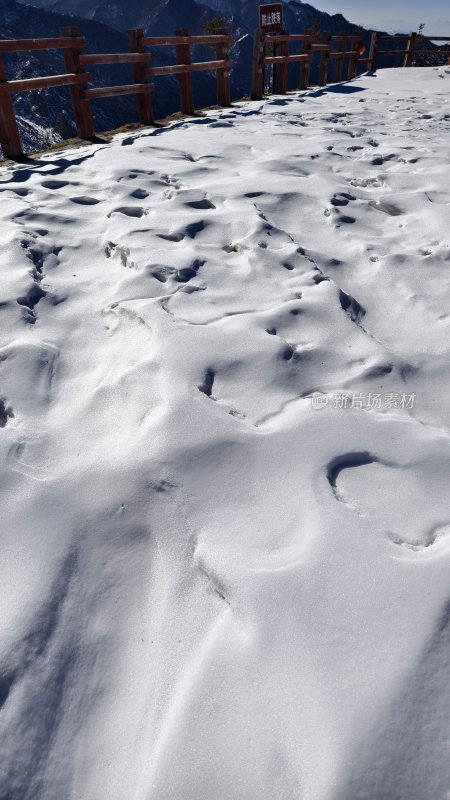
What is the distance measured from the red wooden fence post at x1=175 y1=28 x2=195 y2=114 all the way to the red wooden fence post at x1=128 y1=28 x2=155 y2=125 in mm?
749

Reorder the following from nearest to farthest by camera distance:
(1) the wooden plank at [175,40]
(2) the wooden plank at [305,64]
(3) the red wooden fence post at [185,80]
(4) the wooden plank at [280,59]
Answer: (1) the wooden plank at [175,40] < (3) the red wooden fence post at [185,80] < (4) the wooden plank at [280,59] < (2) the wooden plank at [305,64]

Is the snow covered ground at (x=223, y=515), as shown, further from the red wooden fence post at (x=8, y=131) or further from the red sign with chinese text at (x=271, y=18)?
Result: the red sign with chinese text at (x=271, y=18)

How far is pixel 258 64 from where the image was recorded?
28.0 ft

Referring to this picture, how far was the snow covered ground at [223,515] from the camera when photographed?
945 mm

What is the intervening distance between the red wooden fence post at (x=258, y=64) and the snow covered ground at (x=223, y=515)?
726 centimetres

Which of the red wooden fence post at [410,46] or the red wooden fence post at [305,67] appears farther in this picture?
the red wooden fence post at [410,46]

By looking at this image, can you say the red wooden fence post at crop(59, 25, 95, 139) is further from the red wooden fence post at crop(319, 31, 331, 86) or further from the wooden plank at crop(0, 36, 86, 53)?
the red wooden fence post at crop(319, 31, 331, 86)

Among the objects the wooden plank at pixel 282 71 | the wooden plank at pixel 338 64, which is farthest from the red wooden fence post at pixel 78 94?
the wooden plank at pixel 338 64

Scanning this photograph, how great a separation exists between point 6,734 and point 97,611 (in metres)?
0.28

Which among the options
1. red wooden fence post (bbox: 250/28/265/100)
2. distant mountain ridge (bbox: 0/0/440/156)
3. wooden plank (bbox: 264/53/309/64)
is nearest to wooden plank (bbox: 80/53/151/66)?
red wooden fence post (bbox: 250/28/265/100)

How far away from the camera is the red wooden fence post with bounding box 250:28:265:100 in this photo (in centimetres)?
841

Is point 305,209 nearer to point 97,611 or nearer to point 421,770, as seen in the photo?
point 97,611

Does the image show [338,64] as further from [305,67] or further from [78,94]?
[78,94]

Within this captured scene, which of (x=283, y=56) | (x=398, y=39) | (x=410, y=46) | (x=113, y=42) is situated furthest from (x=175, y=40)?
(x=113, y=42)
